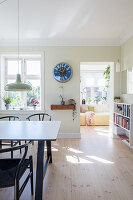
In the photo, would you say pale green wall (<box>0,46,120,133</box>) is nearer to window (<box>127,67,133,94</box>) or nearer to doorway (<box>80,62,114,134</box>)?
window (<box>127,67,133,94</box>)

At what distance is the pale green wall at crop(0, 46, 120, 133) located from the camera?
4469 mm

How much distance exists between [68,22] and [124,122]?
262cm

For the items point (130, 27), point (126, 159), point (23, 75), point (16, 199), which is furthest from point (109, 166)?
point (23, 75)

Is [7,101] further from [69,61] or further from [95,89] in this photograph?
[95,89]

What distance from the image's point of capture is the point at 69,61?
4.47 m

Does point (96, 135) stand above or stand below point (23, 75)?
below

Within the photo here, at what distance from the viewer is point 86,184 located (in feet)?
7.20

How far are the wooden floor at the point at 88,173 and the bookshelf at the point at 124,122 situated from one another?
22cm

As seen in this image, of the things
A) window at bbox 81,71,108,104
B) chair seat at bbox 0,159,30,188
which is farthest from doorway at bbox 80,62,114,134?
chair seat at bbox 0,159,30,188

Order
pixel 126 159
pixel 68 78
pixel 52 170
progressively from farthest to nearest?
pixel 68 78 < pixel 126 159 < pixel 52 170

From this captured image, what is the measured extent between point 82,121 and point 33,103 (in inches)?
98.1

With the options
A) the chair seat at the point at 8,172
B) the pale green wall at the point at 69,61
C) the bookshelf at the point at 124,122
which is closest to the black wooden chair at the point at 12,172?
the chair seat at the point at 8,172

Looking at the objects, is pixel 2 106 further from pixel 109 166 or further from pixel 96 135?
pixel 109 166

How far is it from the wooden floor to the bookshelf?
0.22m
